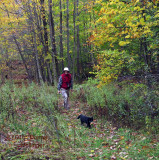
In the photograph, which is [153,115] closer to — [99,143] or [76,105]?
[99,143]

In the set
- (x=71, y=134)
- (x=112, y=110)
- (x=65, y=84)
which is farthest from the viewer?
(x=65, y=84)

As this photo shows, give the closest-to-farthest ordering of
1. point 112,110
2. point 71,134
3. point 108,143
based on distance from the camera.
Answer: point 108,143, point 71,134, point 112,110

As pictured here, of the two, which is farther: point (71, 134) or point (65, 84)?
point (65, 84)

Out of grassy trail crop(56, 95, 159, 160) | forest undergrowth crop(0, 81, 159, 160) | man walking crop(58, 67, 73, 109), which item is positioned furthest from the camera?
man walking crop(58, 67, 73, 109)

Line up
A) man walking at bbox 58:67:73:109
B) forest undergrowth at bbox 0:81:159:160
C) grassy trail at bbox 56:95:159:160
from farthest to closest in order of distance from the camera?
man walking at bbox 58:67:73:109 → grassy trail at bbox 56:95:159:160 → forest undergrowth at bbox 0:81:159:160

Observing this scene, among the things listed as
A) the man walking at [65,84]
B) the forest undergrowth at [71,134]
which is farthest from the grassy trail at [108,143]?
the man walking at [65,84]

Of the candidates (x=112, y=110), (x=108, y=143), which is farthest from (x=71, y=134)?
(x=112, y=110)

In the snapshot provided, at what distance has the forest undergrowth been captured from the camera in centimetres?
378

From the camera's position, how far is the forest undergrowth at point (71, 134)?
3.78 meters

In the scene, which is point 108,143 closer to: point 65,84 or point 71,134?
point 71,134

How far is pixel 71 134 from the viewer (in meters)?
5.64

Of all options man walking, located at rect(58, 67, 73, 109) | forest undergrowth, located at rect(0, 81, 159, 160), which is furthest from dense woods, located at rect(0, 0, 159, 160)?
man walking, located at rect(58, 67, 73, 109)

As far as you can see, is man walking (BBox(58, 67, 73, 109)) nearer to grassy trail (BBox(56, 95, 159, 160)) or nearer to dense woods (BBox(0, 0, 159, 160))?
dense woods (BBox(0, 0, 159, 160))

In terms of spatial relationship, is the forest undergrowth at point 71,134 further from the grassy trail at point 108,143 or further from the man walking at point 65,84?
the man walking at point 65,84
